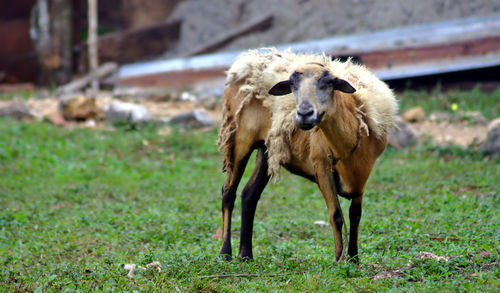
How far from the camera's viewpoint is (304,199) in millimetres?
8508

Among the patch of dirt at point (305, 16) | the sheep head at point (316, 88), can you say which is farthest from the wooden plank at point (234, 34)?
the sheep head at point (316, 88)

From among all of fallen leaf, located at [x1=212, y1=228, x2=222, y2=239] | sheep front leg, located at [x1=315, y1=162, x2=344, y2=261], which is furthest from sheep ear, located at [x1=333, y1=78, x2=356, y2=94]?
fallen leaf, located at [x1=212, y1=228, x2=222, y2=239]

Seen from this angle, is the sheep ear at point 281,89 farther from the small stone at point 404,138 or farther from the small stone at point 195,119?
the small stone at point 195,119

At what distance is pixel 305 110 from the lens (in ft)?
14.1

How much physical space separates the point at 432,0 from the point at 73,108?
892 centimetres

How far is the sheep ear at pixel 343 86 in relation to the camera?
4.53m

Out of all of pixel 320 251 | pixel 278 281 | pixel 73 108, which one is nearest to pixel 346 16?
pixel 73 108

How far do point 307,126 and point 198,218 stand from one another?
3.58 metres

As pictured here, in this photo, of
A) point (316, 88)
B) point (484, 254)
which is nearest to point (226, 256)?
point (316, 88)

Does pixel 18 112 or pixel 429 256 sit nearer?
pixel 429 256

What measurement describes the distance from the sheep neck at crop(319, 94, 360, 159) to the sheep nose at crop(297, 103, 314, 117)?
292mm

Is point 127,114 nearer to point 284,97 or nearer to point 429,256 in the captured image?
point 284,97

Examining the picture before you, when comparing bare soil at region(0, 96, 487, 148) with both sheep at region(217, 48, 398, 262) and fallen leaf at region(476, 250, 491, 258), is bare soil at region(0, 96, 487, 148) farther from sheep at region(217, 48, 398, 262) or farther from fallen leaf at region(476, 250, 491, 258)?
sheep at region(217, 48, 398, 262)

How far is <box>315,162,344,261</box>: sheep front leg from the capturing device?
5.01 meters
